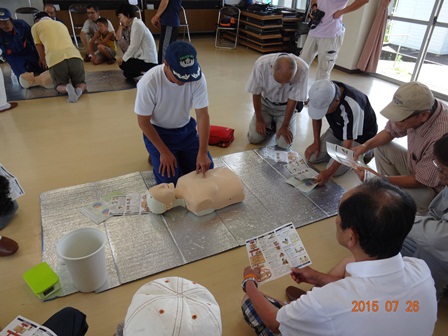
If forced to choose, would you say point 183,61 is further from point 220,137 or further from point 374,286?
point 374,286

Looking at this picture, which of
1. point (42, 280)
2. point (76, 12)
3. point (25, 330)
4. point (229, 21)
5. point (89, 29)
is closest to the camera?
point (25, 330)

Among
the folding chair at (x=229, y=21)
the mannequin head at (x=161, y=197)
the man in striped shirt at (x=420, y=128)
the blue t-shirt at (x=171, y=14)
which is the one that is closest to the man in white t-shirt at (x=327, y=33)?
the blue t-shirt at (x=171, y=14)

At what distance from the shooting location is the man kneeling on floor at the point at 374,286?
81 cm

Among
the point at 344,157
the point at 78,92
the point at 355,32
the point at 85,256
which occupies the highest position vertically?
the point at 355,32

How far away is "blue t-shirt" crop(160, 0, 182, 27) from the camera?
426 cm

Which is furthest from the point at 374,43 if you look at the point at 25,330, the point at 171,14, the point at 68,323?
the point at 25,330

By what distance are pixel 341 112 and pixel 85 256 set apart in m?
1.86

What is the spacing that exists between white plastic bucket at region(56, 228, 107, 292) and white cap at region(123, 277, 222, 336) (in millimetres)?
675

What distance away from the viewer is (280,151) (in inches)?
112

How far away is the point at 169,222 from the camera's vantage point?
2.02 metres

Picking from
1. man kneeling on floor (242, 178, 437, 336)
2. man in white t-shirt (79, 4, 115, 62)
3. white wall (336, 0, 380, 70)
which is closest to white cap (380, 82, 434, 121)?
man kneeling on floor (242, 178, 437, 336)

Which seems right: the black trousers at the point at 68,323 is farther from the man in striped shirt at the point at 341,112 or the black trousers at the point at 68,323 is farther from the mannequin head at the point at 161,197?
the man in striped shirt at the point at 341,112

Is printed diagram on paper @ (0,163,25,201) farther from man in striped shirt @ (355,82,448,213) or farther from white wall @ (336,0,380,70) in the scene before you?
white wall @ (336,0,380,70)

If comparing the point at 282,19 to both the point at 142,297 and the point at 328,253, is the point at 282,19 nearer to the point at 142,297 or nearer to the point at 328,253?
the point at 328,253
